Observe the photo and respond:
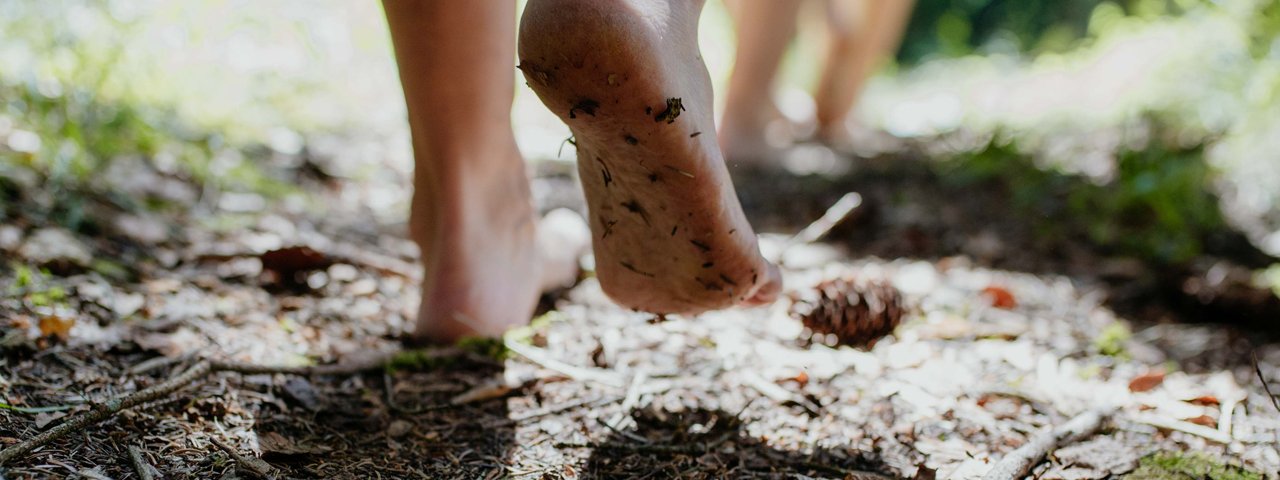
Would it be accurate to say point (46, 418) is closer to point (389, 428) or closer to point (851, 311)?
point (389, 428)

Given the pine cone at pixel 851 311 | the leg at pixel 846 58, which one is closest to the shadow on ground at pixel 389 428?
the pine cone at pixel 851 311

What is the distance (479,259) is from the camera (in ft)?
4.03

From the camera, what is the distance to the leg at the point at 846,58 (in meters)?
3.62

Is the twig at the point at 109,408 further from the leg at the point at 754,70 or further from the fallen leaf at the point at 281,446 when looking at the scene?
the leg at the point at 754,70

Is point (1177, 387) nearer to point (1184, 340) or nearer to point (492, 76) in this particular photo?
point (1184, 340)

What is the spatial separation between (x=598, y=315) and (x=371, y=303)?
0.36 m

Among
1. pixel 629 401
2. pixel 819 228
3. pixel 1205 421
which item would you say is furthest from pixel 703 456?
pixel 819 228

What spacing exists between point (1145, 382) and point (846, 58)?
8.59 ft

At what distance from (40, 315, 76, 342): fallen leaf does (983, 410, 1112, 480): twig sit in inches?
40.4

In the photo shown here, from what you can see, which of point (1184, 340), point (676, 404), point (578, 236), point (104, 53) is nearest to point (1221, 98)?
point (1184, 340)

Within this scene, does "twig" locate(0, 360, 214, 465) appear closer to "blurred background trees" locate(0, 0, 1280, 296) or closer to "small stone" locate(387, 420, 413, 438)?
"small stone" locate(387, 420, 413, 438)

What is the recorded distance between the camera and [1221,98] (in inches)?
98.7

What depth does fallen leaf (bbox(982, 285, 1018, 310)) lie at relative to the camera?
1550 mm

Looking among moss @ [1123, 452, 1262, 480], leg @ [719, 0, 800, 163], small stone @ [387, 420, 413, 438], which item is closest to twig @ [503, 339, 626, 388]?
small stone @ [387, 420, 413, 438]
